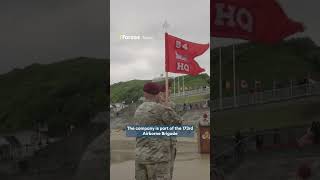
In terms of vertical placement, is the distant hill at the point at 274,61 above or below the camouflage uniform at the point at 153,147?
above

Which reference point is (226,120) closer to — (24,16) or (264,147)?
(264,147)

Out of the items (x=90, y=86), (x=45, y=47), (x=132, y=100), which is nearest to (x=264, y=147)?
(x=132, y=100)

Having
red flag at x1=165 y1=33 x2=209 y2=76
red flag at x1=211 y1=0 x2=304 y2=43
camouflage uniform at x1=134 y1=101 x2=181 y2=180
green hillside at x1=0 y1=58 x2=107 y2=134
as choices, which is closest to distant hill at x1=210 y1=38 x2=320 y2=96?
red flag at x1=211 y1=0 x2=304 y2=43

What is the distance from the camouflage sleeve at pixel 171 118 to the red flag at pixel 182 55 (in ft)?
1.07

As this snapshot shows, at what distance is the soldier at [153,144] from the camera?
4.13 meters

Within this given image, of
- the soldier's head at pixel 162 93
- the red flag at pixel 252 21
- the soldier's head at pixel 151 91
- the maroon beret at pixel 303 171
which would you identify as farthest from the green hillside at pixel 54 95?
the maroon beret at pixel 303 171

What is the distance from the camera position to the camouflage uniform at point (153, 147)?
13.5 ft

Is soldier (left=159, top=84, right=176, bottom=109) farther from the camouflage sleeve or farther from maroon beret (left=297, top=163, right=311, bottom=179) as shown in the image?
maroon beret (left=297, top=163, right=311, bottom=179)

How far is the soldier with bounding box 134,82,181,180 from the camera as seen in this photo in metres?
4.13

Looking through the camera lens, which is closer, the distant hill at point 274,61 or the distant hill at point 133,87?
the distant hill at point 133,87

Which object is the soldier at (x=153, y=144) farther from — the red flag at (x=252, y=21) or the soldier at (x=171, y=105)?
the red flag at (x=252, y=21)

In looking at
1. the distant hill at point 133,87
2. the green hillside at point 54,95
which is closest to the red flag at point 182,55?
the distant hill at point 133,87

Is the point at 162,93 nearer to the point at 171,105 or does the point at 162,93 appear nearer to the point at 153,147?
the point at 171,105

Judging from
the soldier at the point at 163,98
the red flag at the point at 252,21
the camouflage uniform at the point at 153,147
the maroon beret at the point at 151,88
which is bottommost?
the camouflage uniform at the point at 153,147
